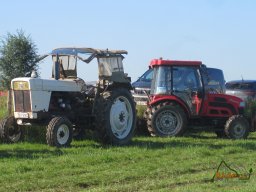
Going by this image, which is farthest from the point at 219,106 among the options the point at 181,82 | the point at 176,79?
the point at 176,79

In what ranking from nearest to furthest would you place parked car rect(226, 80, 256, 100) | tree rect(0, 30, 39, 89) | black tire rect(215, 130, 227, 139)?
1. black tire rect(215, 130, 227, 139)
2. parked car rect(226, 80, 256, 100)
3. tree rect(0, 30, 39, 89)

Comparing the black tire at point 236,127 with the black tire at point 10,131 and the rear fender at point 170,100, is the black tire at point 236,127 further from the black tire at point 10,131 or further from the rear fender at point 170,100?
the black tire at point 10,131

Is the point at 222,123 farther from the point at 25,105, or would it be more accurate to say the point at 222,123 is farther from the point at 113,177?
the point at 113,177

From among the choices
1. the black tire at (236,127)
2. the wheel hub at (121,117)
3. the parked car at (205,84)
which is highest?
the parked car at (205,84)

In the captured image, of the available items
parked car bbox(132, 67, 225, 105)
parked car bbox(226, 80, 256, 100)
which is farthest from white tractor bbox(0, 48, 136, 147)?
parked car bbox(226, 80, 256, 100)

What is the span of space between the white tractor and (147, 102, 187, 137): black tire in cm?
166

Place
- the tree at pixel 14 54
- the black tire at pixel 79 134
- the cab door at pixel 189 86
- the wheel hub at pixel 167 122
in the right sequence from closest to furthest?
1. the black tire at pixel 79 134
2. the wheel hub at pixel 167 122
3. the cab door at pixel 189 86
4. the tree at pixel 14 54

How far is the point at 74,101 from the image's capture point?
14.7 m

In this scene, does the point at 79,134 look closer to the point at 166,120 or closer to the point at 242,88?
the point at 166,120

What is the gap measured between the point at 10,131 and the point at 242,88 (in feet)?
43.0

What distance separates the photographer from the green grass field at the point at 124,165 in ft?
31.4

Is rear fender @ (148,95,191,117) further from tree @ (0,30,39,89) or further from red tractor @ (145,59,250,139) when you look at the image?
tree @ (0,30,39,89)

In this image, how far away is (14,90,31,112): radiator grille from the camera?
45.6 ft

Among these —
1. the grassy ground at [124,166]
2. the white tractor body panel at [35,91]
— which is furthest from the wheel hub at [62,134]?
the white tractor body panel at [35,91]
